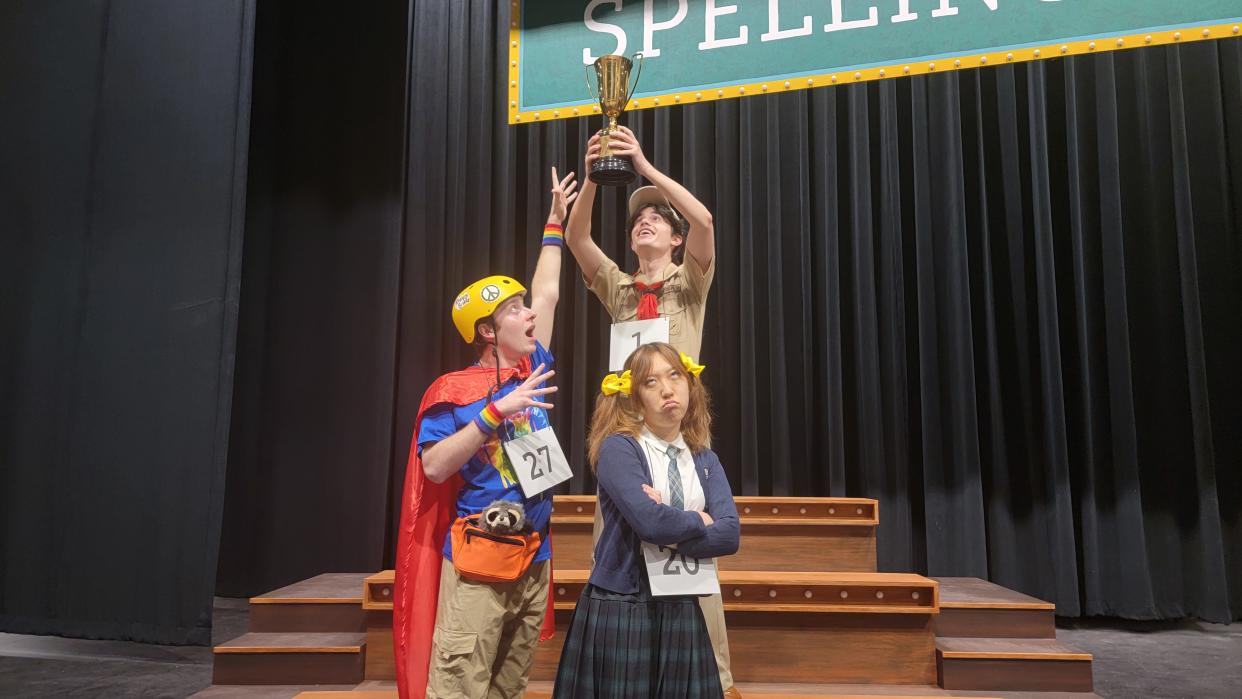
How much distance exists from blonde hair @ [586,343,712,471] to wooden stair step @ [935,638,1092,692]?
136 cm

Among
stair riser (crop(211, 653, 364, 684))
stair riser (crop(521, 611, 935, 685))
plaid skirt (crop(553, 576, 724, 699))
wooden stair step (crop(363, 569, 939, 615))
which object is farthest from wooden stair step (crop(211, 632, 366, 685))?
plaid skirt (crop(553, 576, 724, 699))

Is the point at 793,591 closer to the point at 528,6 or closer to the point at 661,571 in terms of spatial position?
the point at 661,571

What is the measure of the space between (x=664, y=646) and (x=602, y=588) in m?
0.16

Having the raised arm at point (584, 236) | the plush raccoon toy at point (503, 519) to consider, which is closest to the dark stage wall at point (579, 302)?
the raised arm at point (584, 236)

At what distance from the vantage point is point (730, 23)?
3.43 metres

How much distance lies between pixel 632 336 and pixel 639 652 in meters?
0.81

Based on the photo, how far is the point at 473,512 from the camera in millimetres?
1721

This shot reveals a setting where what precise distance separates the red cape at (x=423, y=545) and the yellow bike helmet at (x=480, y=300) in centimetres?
11

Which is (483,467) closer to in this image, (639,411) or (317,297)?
(639,411)

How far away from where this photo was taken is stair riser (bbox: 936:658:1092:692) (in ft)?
8.18

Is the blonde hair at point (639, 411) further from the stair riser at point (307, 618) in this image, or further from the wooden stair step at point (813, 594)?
the stair riser at point (307, 618)

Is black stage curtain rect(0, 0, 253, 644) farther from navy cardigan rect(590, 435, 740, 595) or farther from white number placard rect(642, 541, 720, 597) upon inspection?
white number placard rect(642, 541, 720, 597)

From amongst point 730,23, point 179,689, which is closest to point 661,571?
point 179,689

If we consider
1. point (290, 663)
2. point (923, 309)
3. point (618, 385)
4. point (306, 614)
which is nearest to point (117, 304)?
point (306, 614)
